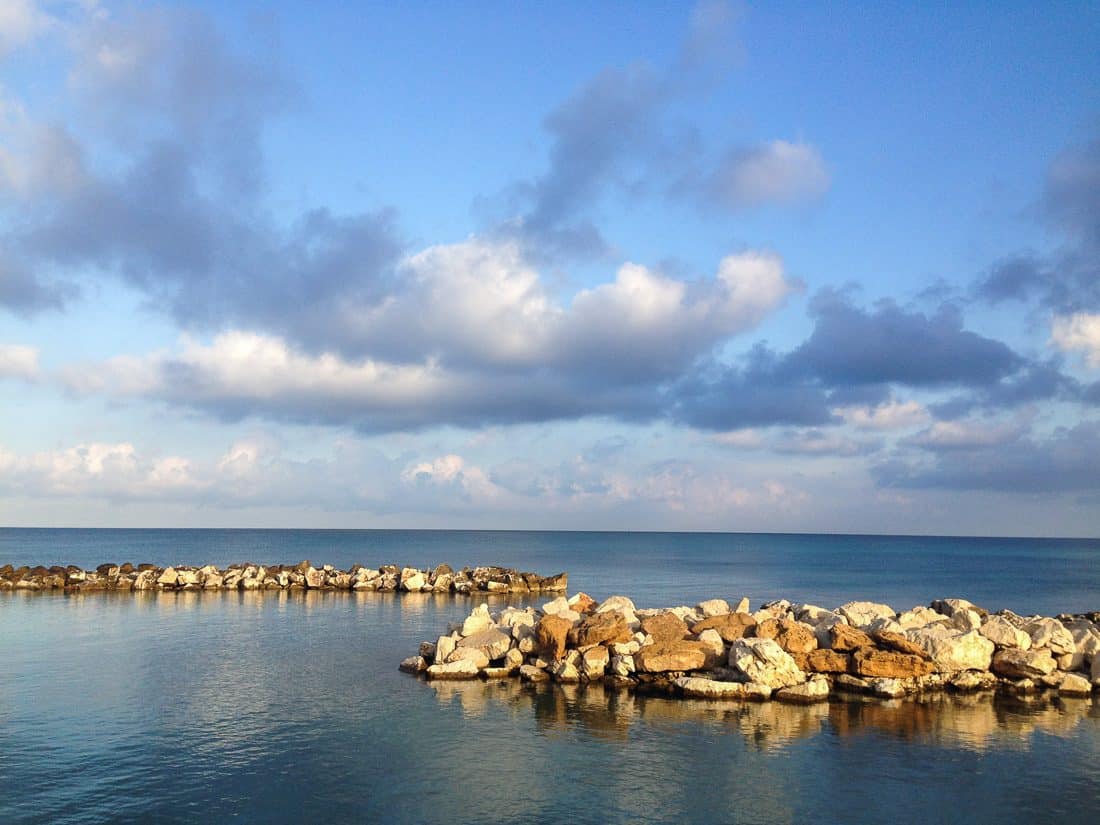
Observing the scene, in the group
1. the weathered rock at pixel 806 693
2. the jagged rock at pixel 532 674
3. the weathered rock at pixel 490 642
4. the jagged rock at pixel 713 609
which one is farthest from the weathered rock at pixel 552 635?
the weathered rock at pixel 806 693

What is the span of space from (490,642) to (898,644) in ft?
64.1

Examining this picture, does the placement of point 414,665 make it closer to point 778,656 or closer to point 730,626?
point 730,626

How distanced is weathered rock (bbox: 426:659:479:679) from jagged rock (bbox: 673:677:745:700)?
10.2 metres

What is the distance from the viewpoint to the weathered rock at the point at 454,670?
40.9 m

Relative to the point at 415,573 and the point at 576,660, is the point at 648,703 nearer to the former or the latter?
the point at 576,660

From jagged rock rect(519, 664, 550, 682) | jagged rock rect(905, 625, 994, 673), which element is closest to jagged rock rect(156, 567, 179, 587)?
jagged rock rect(519, 664, 550, 682)

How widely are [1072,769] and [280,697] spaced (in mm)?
30123

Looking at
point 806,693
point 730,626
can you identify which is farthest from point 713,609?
point 806,693

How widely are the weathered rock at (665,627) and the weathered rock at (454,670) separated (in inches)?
348

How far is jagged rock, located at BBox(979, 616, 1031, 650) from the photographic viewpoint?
40.1 metres

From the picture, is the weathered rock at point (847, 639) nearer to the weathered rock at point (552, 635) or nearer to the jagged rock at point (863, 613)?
the jagged rock at point (863, 613)

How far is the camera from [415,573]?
87.9 metres

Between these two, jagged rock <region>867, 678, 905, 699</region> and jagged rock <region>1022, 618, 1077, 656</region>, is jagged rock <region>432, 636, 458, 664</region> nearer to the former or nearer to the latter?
jagged rock <region>867, 678, 905, 699</region>

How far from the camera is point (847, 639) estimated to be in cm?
3925
